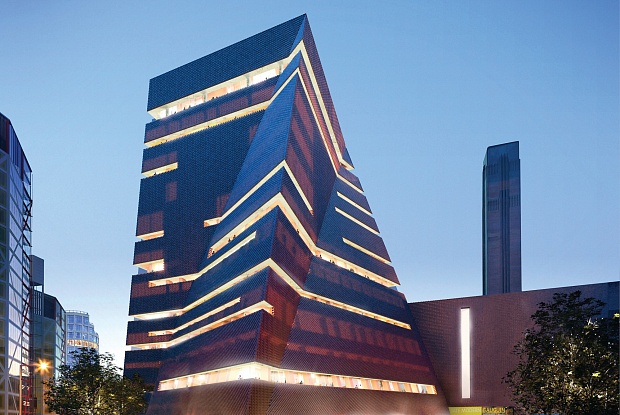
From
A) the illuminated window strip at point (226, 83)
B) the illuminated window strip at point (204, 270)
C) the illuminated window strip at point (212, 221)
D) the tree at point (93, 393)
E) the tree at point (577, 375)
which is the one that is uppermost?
→ the illuminated window strip at point (226, 83)

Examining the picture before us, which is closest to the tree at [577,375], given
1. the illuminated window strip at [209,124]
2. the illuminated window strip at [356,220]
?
the illuminated window strip at [356,220]

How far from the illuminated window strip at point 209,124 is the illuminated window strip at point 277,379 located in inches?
1326

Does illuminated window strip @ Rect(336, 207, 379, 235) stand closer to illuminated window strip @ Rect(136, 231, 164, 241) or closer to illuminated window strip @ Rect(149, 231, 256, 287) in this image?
illuminated window strip @ Rect(149, 231, 256, 287)

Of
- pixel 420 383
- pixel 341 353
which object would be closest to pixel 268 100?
pixel 341 353

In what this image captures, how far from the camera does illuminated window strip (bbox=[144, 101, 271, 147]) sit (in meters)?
82.4

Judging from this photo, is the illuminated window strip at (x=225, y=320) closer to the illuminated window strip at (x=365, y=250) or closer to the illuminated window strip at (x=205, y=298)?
the illuminated window strip at (x=205, y=298)

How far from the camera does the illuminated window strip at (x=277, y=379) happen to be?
5409 cm

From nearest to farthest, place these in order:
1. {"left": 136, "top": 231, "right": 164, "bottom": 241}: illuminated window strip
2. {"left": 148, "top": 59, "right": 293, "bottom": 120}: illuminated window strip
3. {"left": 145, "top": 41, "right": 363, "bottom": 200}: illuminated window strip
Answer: {"left": 145, "top": 41, "right": 363, "bottom": 200}: illuminated window strip → {"left": 148, "top": 59, "right": 293, "bottom": 120}: illuminated window strip → {"left": 136, "top": 231, "right": 164, "bottom": 241}: illuminated window strip

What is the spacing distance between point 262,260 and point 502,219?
3515 inches

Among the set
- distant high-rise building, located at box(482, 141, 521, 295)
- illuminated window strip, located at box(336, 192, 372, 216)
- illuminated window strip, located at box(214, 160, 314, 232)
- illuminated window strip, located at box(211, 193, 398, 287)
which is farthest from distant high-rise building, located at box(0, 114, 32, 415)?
distant high-rise building, located at box(482, 141, 521, 295)

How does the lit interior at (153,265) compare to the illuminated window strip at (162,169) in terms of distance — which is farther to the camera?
the illuminated window strip at (162,169)

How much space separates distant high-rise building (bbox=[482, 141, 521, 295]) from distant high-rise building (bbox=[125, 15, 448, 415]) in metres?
58.8

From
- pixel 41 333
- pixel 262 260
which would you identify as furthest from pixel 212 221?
pixel 41 333

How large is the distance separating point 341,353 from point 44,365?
27719 mm
